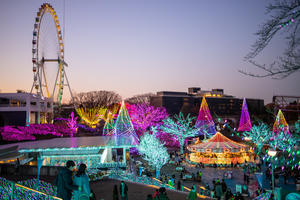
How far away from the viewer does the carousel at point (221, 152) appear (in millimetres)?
26956

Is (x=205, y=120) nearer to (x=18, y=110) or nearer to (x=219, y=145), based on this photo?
(x=219, y=145)

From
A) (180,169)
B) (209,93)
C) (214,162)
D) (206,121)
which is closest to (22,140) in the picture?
(180,169)

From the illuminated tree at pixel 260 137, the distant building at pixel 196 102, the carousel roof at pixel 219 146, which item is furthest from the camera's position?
the distant building at pixel 196 102

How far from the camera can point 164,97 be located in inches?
3895

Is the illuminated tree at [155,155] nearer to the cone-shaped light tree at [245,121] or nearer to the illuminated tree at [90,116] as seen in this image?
the cone-shaped light tree at [245,121]

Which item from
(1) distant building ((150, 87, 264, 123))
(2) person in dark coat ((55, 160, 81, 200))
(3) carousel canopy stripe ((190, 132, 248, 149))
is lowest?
(3) carousel canopy stripe ((190, 132, 248, 149))

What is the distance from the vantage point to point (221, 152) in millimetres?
26922

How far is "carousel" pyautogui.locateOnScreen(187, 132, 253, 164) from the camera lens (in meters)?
27.0

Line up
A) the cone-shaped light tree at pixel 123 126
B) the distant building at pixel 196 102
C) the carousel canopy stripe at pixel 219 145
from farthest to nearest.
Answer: the distant building at pixel 196 102 < the cone-shaped light tree at pixel 123 126 < the carousel canopy stripe at pixel 219 145

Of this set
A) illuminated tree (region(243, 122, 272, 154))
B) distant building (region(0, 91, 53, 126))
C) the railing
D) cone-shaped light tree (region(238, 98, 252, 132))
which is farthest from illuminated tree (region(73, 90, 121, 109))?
the railing

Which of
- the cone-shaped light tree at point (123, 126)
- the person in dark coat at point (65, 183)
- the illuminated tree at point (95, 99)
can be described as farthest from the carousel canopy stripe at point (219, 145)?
A: the illuminated tree at point (95, 99)

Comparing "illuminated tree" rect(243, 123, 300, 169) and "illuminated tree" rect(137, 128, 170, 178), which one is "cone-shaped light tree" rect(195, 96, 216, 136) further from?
"illuminated tree" rect(137, 128, 170, 178)

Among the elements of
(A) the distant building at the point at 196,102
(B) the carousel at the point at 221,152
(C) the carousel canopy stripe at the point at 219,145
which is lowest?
(B) the carousel at the point at 221,152

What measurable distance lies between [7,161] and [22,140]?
841cm
